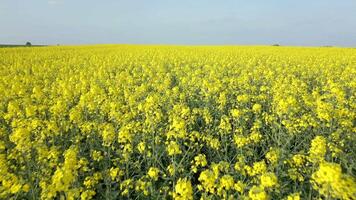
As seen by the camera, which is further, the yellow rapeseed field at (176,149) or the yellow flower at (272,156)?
the yellow flower at (272,156)

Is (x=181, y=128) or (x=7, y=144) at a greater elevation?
(x=181, y=128)

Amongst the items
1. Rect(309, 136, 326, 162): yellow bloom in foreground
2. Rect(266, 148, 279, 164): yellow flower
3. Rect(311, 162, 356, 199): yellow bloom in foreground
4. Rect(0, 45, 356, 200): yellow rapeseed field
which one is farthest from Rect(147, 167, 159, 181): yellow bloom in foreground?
Rect(309, 136, 326, 162): yellow bloom in foreground

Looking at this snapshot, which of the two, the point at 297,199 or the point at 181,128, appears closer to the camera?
the point at 297,199

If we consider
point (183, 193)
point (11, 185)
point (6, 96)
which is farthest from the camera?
point (6, 96)

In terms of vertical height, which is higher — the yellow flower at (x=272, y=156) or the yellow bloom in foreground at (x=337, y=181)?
the yellow bloom in foreground at (x=337, y=181)

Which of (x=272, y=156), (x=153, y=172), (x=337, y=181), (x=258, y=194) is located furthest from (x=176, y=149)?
(x=337, y=181)

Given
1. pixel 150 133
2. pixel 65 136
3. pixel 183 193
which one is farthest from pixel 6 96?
pixel 183 193

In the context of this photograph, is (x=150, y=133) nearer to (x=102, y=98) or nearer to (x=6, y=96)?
(x=102, y=98)

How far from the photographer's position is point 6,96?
7551 mm

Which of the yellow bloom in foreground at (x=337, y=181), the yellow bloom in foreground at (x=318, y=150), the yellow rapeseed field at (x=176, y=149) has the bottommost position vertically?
the yellow rapeseed field at (x=176, y=149)

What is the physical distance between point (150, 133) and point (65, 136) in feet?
4.90

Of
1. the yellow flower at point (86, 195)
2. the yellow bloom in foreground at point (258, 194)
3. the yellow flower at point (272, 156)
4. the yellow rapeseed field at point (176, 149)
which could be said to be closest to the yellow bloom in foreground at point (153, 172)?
the yellow rapeseed field at point (176, 149)

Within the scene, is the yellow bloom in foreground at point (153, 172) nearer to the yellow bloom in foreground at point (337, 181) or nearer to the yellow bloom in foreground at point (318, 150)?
the yellow bloom in foreground at point (337, 181)

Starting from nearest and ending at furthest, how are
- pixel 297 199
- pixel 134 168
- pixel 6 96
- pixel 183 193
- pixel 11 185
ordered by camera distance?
1. pixel 297 199
2. pixel 183 193
3. pixel 11 185
4. pixel 134 168
5. pixel 6 96
